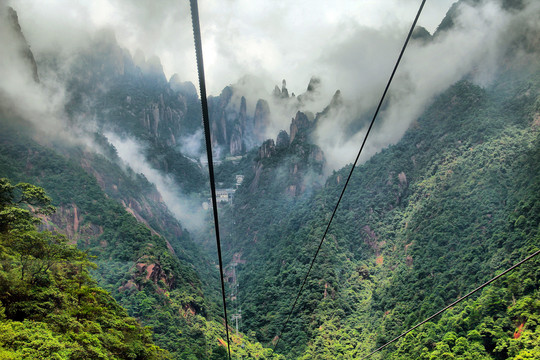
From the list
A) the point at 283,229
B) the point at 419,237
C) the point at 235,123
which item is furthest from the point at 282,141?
the point at 419,237

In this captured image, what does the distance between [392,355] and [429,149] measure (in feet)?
121

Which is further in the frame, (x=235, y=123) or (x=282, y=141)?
(x=235, y=123)

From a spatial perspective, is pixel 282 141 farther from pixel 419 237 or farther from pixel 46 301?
pixel 46 301

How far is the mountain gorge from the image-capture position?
59.3ft

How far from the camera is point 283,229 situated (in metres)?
68.1

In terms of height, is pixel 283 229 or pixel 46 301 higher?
pixel 283 229

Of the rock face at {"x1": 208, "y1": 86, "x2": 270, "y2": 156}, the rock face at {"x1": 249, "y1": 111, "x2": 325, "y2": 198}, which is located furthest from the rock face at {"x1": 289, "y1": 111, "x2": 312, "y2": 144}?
the rock face at {"x1": 208, "y1": 86, "x2": 270, "y2": 156}

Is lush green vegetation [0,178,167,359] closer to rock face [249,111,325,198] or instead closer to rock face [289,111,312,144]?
rock face [249,111,325,198]

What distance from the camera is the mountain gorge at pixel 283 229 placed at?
59.3 ft

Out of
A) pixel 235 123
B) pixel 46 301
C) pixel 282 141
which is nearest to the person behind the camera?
pixel 46 301

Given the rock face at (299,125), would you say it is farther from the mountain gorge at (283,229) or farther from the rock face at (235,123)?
the rock face at (235,123)

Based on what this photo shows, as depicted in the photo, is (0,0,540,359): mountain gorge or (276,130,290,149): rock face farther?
(276,130,290,149): rock face

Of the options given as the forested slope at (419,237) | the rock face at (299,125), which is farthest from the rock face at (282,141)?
the forested slope at (419,237)

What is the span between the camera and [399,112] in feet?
239
